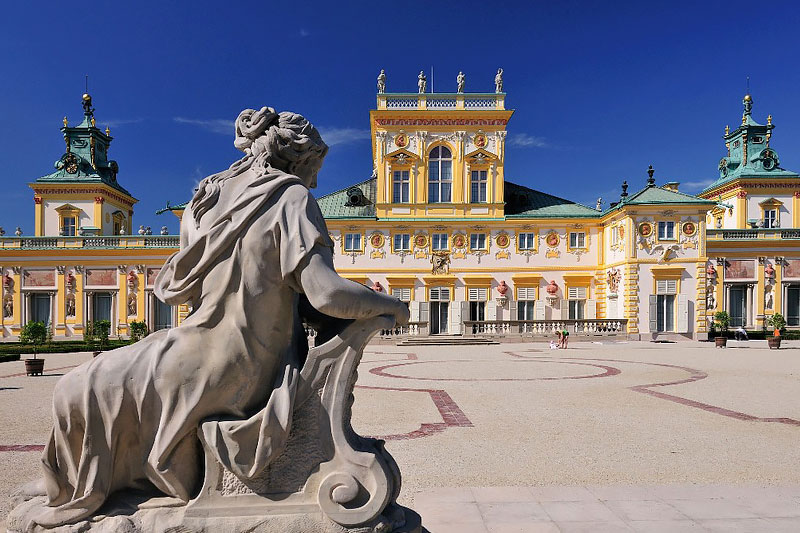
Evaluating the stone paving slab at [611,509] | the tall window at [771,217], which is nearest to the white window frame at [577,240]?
the tall window at [771,217]

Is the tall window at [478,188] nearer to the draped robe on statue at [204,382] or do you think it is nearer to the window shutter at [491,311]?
the window shutter at [491,311]

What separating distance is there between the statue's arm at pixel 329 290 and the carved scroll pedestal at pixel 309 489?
130mm

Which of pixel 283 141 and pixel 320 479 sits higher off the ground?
pixel 283 141

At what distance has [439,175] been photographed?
3422 centimetres

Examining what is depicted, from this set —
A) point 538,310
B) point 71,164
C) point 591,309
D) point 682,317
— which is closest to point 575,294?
point 591,309

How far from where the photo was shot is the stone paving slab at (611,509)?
3.78 metres

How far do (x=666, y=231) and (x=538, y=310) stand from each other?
27.7 feet

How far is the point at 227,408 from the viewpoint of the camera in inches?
101

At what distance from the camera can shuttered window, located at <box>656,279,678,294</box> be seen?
101ft

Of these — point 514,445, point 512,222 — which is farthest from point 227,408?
point 512,222

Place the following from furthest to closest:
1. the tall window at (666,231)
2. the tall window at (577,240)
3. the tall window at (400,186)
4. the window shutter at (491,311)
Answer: the tall window at (400,186)
the tall window at (577,240)
the window shutter at (491,311)
the tall window at (666,231)

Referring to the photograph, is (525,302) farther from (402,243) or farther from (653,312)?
(402,243)

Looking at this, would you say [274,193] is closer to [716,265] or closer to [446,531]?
[446,531]

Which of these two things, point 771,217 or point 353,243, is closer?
point 353,243
